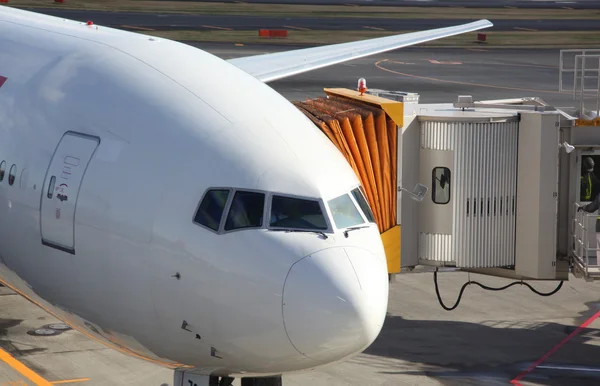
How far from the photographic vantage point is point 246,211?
12945 millimetres

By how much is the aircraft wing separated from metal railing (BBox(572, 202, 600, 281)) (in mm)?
8108

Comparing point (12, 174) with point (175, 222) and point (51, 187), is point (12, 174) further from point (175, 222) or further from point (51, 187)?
point (175, 222)

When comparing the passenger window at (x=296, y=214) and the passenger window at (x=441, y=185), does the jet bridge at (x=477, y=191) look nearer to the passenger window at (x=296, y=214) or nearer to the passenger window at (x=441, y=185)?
the passenger window at (x=441, y=185)

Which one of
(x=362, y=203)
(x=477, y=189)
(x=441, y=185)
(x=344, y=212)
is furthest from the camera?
(x=477, y=189)

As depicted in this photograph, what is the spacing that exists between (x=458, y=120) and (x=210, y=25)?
6093 cm

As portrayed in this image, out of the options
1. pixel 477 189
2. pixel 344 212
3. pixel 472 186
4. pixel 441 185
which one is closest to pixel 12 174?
pixel 344 212

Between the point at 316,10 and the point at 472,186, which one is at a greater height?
the point at 316,10

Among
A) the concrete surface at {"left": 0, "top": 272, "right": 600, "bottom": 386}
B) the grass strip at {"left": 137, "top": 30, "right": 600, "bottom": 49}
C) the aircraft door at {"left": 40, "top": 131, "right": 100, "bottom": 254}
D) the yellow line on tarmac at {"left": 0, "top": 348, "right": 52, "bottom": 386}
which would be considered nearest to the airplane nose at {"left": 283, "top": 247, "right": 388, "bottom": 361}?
the aircraft door at {"left": 40, "top": 131, "right": 100, "bottom": 254}

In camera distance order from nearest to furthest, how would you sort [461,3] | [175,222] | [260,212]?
1. [260,212]
2. [175,222]
3. [461,3]

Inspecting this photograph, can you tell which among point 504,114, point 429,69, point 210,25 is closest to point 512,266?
point 504,114

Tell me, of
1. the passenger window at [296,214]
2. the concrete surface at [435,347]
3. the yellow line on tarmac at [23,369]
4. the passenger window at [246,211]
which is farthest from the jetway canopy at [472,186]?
the passenger window at [246,211]

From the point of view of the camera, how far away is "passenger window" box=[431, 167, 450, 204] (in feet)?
71.2

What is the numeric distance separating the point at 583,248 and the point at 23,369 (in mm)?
11393

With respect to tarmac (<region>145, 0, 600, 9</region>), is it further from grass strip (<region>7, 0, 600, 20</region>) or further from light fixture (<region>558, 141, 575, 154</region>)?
light fixture (<region>558, 141, 575, 154</region>)
